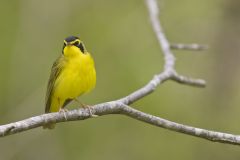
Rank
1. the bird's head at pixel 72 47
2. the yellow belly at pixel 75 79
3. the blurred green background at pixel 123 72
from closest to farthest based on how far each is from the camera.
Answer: the yellow belly at pixel 75 79 → the bird's head at pixel 72 47 → the blurred green background at pixel 123 72

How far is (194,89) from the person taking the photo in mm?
8609

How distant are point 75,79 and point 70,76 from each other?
87 mm

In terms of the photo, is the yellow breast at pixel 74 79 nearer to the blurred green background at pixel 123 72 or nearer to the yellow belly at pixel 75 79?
the yellow belly at pixel 75 79

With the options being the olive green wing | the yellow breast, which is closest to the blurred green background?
the olive green wing

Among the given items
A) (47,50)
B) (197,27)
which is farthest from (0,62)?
A: (197,27)

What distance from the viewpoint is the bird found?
5601 mm

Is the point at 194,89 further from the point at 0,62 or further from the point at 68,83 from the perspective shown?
the point at 68,83

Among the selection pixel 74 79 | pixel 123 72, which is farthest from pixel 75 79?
pixel 123 72

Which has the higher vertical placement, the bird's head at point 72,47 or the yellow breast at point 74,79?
the bird's head at point 72,47

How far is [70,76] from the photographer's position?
5684 millimetres

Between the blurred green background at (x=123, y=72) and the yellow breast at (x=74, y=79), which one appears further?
the blurred green background at (x=123, y=72)

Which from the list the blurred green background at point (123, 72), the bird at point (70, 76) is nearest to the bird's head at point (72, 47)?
the bird at point (70, 76)

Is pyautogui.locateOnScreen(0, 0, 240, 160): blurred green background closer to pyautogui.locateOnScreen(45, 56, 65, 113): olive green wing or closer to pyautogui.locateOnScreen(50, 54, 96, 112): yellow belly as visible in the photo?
pyautogui.locateOnScreen(45, 56, 65, 113): olive green wing

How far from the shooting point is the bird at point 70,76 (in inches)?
221
